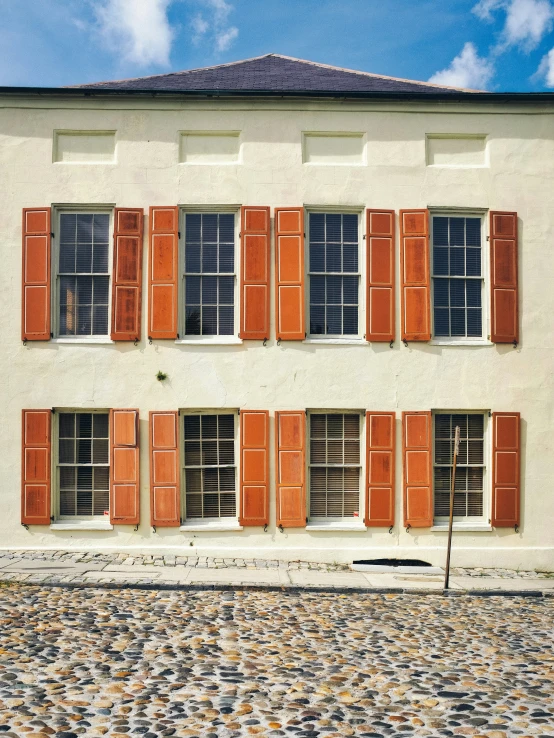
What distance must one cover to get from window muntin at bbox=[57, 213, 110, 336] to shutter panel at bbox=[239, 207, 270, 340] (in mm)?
2246

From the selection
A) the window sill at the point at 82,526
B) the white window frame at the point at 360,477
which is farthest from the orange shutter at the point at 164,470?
the white window frame at the point at 360,477

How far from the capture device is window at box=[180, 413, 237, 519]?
521 inches

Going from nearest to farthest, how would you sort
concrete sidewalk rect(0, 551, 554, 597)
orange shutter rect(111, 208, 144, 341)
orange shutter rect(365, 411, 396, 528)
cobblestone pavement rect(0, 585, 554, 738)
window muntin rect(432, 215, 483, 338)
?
cobblestone pavement rect(0, 585, 554, 738) → concrete sidewalk rect(0, 551, 554, 597) → orange shutter rect(365, 411, 396, 528) → orange shutter rect(111, 208, 144, 341) → window muntin rect(432, 215, 483, 338)

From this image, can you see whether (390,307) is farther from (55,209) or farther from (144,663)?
(144,663)

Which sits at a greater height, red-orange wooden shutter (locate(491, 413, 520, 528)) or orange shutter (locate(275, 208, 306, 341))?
orange shutter (locate(275, 208, 306, 341))

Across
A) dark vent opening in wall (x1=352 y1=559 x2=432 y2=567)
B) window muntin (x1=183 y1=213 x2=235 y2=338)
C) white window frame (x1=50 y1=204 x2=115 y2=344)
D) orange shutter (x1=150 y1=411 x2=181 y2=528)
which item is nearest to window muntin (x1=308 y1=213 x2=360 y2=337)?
window muntin (x1=183 y1=213 x2=235 y2=338)

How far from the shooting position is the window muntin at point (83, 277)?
13.4 meters

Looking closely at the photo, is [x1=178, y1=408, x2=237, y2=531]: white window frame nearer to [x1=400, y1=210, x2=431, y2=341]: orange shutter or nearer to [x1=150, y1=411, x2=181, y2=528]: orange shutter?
[x1=150, y1=411, x2=181, y2=528]: orange shutter

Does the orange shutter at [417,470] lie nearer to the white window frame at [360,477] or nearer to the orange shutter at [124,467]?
the white window frame at [360,477]

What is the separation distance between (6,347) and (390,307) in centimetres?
622

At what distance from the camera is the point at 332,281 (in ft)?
44.4

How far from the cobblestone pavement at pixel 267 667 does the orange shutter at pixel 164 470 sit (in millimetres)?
2598

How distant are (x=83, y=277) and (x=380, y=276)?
4.85 m

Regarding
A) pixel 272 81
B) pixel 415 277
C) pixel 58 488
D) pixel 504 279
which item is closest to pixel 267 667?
pixel 58 488
